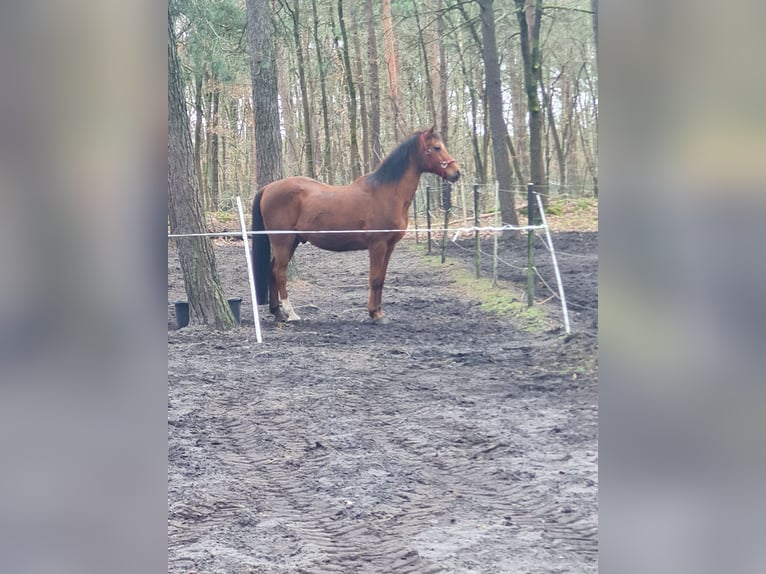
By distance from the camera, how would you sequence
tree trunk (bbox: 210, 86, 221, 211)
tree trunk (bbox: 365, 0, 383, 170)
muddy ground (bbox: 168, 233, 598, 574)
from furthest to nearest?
tree trunk (bbox: 210, 86, 221, 211) < tree trunk (bbox: 365, 0, 383, 170) < muddy ground (bbox: 168, 233, 598, 574)

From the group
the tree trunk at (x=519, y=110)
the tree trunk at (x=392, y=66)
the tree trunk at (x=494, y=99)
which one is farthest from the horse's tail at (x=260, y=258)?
the tree trunk at (x=519, y=110)

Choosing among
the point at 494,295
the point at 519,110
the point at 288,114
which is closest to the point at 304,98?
the point at 288,114

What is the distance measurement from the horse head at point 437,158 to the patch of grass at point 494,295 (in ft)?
2.04

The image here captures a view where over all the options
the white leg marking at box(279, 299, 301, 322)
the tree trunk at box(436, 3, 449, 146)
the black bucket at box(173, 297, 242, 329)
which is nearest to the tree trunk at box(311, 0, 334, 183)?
the tree trunk at box(436, 3, 449, 146)

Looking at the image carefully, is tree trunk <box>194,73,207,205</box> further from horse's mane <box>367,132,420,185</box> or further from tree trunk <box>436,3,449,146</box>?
tree trunk <box>436,3,449,146</box>

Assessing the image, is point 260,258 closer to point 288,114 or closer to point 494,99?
point 288,114

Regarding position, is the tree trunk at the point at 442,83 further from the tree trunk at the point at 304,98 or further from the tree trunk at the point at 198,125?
the tree trunk at the point at 198,125

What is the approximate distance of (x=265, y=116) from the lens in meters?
4.95

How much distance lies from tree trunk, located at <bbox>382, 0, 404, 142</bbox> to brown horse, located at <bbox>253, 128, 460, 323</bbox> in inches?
5.4

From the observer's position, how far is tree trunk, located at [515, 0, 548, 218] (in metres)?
1.70

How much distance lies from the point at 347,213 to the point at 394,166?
1.81 feet

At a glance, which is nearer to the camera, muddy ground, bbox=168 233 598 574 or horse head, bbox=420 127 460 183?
muddy ground, bbox=168 233 598 574

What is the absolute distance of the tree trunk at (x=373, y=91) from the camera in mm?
3312
